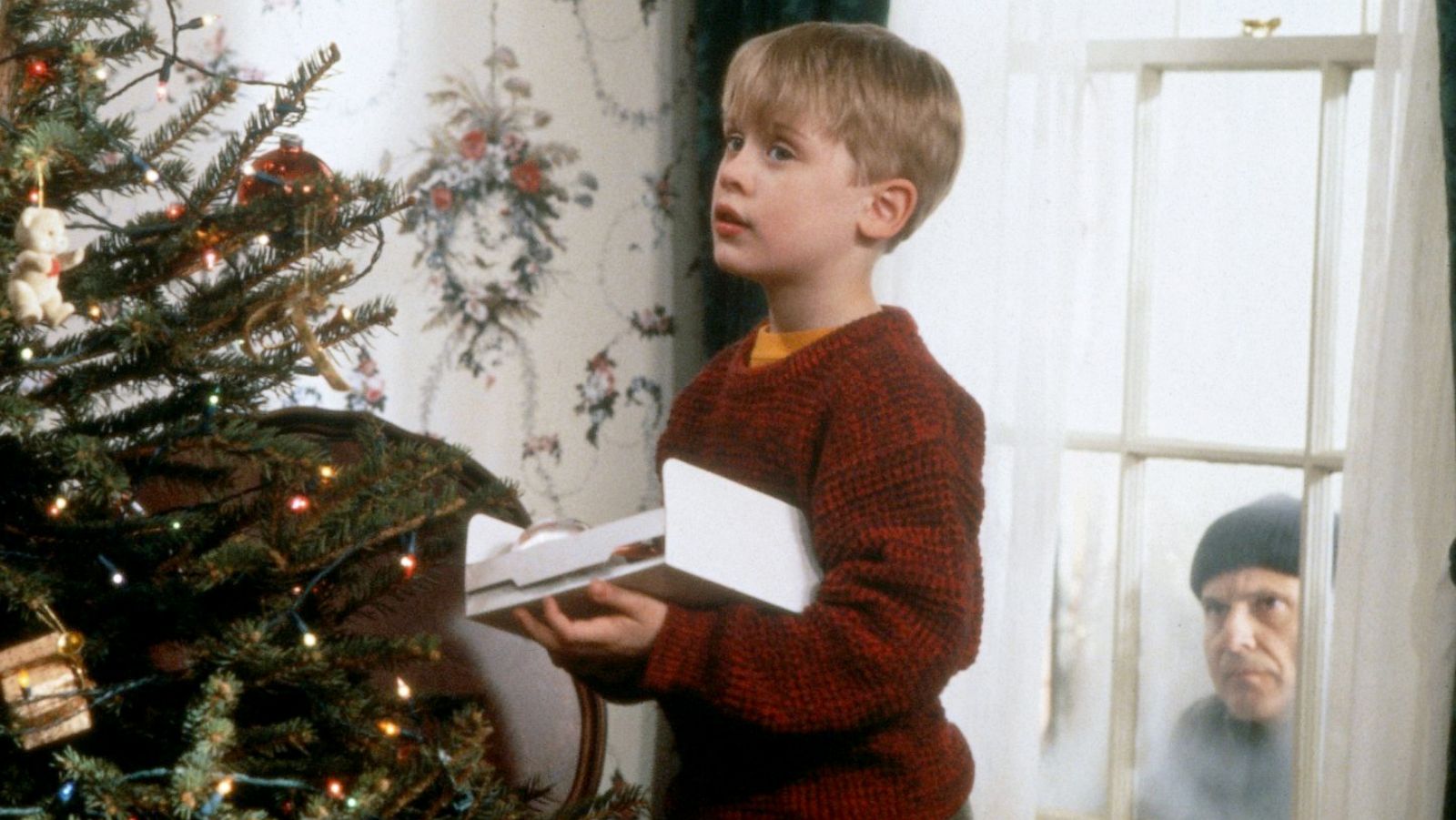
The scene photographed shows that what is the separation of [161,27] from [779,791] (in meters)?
1.34

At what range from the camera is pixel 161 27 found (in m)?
1.85

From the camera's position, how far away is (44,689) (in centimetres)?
88

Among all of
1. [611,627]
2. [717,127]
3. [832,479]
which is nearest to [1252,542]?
[717,127]

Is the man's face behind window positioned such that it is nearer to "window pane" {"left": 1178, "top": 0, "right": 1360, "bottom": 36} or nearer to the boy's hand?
"window pane" {"left": 1178, "top": 0, "right": 1360, "bottom": 36}

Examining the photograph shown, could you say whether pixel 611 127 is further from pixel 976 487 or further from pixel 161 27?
pixel 976 487

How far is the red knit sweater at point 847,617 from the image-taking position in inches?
39.8

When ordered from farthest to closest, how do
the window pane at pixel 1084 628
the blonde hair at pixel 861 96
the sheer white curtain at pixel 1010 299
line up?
the window pane at pixel 1084 628 → the sheer white curtain at pixel 1010 299 → the blonde hair at pixel 861 96

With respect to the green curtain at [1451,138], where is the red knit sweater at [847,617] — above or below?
below

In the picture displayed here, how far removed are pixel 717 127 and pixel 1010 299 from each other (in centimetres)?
51

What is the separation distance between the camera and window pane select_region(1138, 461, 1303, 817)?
1852 millimetres

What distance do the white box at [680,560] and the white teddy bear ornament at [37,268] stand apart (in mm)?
343

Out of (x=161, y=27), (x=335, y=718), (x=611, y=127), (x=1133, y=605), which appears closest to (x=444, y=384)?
(x=611, y=127)

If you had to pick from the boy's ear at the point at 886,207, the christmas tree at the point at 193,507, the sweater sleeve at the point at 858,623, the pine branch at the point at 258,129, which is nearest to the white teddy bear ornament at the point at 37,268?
the christmas tree at the point at 193,507

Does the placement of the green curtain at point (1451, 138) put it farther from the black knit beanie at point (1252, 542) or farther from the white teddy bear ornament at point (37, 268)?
the white teddy bear ornament at point (37, 268)
